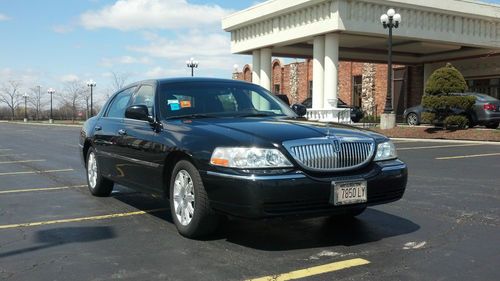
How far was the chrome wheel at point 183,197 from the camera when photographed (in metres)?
5.29

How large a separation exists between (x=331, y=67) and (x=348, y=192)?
23627 millimetres

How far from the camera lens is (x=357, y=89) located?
142ft

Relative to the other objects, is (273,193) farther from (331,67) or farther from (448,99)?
(331,67)

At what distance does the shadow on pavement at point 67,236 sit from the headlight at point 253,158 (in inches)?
65.0

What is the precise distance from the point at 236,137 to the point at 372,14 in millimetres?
24234

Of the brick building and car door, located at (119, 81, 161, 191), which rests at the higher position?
the brick building

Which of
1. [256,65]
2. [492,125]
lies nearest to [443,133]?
[492,125]

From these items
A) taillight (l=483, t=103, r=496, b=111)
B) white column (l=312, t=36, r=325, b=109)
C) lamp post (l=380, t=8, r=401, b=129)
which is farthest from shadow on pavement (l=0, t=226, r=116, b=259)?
white column (l=312, t=36, r=325, b=109)

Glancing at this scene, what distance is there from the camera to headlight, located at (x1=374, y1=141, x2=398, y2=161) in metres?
5.25

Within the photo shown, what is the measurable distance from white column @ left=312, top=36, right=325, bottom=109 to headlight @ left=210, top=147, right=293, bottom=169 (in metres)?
24.6

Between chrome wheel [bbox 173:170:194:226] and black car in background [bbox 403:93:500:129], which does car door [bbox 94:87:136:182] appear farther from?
black car in background [bbox 403:93:500:129]

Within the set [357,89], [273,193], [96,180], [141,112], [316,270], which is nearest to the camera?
[316,270]

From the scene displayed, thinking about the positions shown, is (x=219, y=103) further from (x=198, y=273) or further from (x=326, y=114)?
(x=326, y=114)

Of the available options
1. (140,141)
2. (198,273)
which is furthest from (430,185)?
(198,273)
